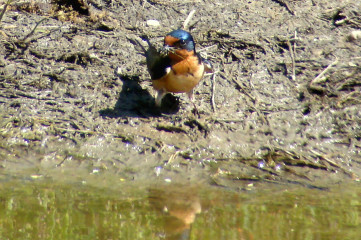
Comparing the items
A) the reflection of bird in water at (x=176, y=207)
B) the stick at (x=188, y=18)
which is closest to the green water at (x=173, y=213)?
the reflection of bird in water at (x=176, y=207)

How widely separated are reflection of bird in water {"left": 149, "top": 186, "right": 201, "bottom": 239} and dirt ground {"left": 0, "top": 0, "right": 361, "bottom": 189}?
1.07ft

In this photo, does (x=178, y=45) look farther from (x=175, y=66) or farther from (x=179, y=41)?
(x=175, y=66)

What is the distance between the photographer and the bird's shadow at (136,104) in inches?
251

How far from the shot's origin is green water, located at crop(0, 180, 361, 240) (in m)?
4.32

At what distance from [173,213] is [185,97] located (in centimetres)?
218

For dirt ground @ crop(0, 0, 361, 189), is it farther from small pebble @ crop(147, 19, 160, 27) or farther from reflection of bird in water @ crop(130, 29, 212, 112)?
reflection of bird in water @ crop(130, 29, 212, 112)

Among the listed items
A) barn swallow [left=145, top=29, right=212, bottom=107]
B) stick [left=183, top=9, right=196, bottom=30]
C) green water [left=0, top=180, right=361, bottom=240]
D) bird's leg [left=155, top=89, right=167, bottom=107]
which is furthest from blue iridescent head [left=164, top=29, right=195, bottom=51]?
green water [left=0, top=180, right=361, bottom=240]

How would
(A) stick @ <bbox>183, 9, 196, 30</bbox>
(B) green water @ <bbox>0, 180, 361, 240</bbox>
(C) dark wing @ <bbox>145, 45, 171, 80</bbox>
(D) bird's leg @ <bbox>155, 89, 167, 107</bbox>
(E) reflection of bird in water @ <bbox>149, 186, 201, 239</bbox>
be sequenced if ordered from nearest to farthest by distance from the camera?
(B) green water @ <bbox>0, 180, 361, 240</bbox>
(E) reflection of bird in water @ <bbox>149, 186, 201, 239</bbox>
(C) dark wing @ <bbox>145, 45, 171, 80</bbox>
(D) bird's leg @ <bbox>155, 89, 167, 107</bbox>
(A) stick @ <bbox>183, 9, 196, 30</bbox>

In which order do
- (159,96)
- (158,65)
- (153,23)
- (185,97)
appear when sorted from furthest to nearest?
(153,23) < (185,97) < (159,96) < (158,65)

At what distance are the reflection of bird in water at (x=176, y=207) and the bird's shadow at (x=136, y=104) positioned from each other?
4.01 ft

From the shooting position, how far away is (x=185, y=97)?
22.1 feet

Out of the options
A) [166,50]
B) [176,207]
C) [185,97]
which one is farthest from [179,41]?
[176,207]

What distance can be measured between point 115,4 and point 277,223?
4.11 metres

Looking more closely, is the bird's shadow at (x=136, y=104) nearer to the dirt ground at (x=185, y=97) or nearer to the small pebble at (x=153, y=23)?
the dirt ground at (x=185, y=97)
